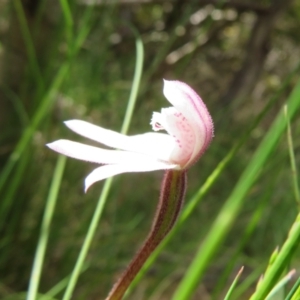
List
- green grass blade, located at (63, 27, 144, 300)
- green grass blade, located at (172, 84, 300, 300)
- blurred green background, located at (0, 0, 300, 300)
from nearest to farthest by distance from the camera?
green grass blade, located at (172, 84, 300, 300)
green grass blade, located at (63, 27, 144, 300)
blurred green background, located at (0, 0, 300, 300)

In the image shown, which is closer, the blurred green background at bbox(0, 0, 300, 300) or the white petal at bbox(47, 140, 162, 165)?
the white petal at bbox(47, 140, 162, 165)

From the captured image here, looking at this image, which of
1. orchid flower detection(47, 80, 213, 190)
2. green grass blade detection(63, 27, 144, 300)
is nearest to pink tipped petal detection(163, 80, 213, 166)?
orchid flower detection(47, 80, 213, 190)

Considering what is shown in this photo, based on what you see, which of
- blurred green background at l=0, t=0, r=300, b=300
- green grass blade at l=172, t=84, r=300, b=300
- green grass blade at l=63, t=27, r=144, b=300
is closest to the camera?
green grass blade at l=172, t=84, r=300, b=300

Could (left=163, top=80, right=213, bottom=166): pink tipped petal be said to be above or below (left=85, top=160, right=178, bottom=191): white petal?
above

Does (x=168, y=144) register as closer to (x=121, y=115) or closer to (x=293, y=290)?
(x=293, y=290)

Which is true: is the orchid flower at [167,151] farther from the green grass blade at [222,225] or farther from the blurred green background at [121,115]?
the blurred green background at [121,115]

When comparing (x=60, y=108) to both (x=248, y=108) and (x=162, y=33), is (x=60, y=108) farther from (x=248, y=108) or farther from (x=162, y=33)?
(x=248, y=108)

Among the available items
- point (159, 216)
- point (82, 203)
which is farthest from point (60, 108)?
point (159, 216)

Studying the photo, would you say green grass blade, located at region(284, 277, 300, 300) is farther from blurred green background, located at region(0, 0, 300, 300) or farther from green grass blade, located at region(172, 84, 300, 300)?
blurred green background, located at region(0, 0, 300, 300)
